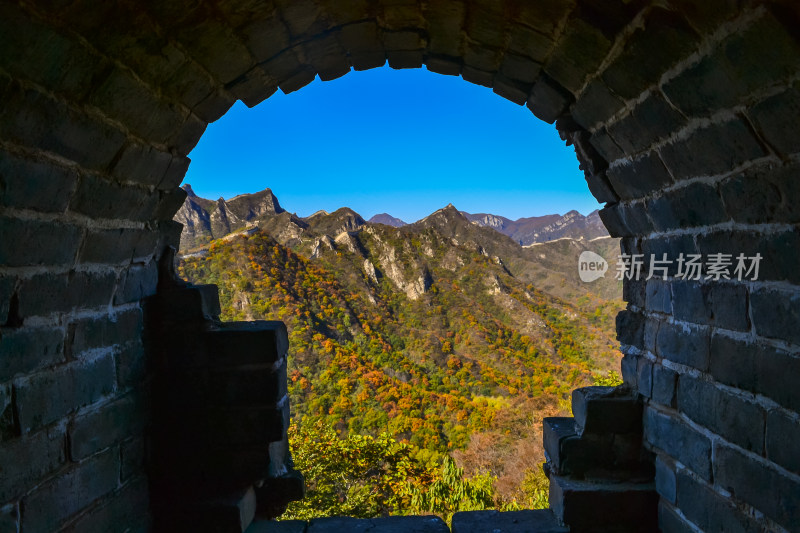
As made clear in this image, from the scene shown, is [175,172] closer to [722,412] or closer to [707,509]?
[722,412]

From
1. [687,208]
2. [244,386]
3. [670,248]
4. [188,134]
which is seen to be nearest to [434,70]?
[188,134]

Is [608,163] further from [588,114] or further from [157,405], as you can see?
[157,405]

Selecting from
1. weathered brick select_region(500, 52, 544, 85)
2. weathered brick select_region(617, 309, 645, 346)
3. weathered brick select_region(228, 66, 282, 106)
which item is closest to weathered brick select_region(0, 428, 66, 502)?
weathered brick select_region(228, 66, 282, 106)

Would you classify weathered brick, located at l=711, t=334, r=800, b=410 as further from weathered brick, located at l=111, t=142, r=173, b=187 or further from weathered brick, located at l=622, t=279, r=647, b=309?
weathered brick, located at l=111, t=142, r=173, b=187

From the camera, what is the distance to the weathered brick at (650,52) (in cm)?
148

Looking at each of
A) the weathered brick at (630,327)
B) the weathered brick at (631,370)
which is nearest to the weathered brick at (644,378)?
the weathered brick at (631,370)

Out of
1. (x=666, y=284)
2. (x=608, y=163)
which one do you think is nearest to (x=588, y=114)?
(x=608, y=163)

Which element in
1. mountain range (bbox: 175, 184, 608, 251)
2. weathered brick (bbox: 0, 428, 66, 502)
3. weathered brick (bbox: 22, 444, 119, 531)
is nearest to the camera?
weathered brick (bbox: 0, 428, 66, 502)

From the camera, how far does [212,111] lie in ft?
7.75

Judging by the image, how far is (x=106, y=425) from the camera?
2.29m

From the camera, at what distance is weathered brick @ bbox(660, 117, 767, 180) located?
1.59m

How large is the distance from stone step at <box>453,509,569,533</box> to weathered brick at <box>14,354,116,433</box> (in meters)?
2.06

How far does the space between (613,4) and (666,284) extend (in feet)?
4.98

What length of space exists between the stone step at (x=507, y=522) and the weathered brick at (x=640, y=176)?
6.35ft
